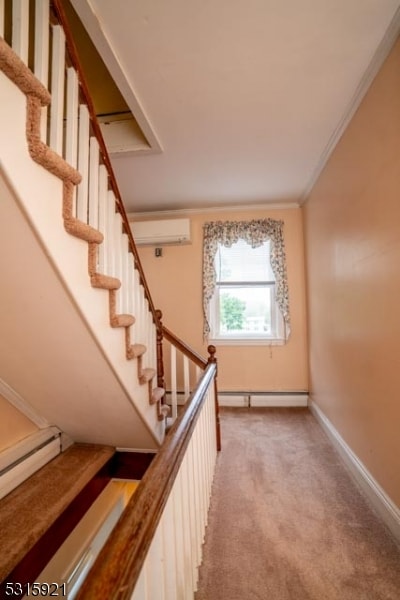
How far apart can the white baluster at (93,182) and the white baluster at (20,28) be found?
0.50m

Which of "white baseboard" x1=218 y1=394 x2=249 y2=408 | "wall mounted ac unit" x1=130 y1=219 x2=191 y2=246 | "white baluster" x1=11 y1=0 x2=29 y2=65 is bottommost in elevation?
"white baseboard" x1=218 y1=394 x2=249 y2=408

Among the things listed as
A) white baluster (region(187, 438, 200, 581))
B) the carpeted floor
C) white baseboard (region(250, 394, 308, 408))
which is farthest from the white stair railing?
white baseboard (region(250, 394, 308, 408))

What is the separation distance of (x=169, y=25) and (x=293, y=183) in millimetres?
2072

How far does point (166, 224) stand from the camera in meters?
3.70

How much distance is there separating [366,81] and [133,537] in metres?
2.41

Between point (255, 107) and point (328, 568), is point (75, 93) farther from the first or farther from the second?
point (328, 568)

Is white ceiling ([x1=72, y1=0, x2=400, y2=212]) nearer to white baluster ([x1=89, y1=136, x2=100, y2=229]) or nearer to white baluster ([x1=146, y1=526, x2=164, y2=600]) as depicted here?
white baluster ([x1=89, y1=136, x2=100, y2=229])

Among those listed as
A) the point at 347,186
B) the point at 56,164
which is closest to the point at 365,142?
the point at 347,186

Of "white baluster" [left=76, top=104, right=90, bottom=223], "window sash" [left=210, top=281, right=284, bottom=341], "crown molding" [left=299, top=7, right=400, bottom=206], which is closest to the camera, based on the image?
"white baluster" [left=76, top=104, right=90, bottom=223]

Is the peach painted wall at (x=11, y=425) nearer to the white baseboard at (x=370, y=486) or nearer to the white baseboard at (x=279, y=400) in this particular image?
the white baseboard at (x=370, y=486)

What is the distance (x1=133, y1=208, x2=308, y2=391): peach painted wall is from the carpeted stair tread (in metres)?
1.83

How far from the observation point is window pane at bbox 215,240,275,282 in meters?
3.73

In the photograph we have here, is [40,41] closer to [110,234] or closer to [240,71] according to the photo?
[110,234]

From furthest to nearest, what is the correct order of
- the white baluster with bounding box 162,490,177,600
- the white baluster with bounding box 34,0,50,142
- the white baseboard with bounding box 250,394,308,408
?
the white baseboard with bounding box 250,394,308,408
the white baluster with bounding box 34,0,50,142
the white baluster with bounding box 162,490,177,600
